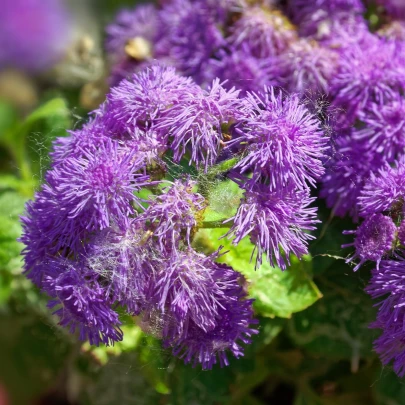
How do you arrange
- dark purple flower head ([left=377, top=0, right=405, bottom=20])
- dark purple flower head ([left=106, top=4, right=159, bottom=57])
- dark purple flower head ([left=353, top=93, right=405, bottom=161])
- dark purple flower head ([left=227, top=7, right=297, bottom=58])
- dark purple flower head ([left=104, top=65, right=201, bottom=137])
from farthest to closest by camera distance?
dark purple flower head ([left=106, top=4, right=159, bottom=57])
dark purple flower head ([left=377, top=0, right=405, bottom=20])
dark purple flower head ([left=227, top=7, right=297, bottom=58])
dark purple flower head ([left=353, top=93, right=405, bottom=161])
dark purple flower head ([left=104, top=65, right=201, bottom=137])

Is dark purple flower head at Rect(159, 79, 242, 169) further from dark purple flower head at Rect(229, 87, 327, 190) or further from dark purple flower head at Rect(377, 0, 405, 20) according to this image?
dark purple flower head at Rect(377, 0, 405, 20)

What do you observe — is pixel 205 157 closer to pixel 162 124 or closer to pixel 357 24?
pixel 162 124

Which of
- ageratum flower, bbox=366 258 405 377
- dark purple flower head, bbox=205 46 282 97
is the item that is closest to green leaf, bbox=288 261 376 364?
ageratum flower, bbox=366 258 405 377

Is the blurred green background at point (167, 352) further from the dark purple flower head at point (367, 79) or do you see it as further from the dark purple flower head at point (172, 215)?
the dark purple flower head at point (367, 79)

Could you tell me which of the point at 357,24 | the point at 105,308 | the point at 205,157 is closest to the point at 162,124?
the point at 205,157

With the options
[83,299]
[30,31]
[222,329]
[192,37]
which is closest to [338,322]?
[222,329]

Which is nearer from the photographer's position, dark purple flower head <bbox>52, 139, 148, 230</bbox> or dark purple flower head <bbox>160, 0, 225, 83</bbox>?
dark purple flower head <bbox>52, 139, 148, 230</bbox>

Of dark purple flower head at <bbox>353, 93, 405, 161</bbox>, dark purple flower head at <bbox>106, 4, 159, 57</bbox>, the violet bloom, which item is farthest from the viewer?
the violet bloom
